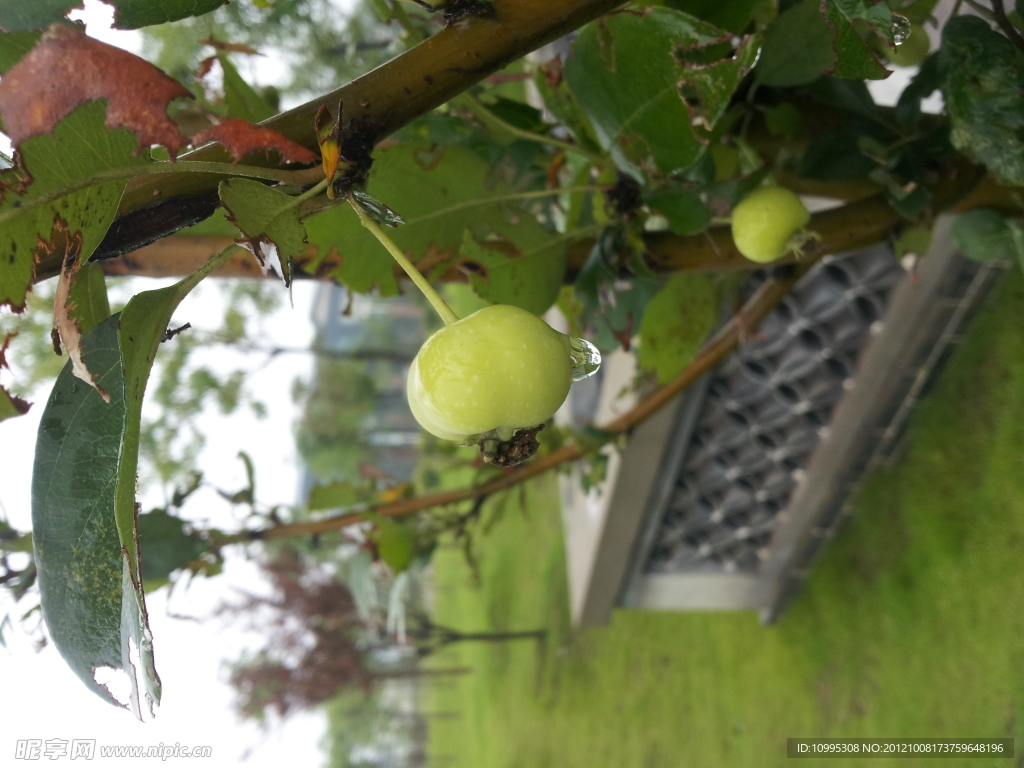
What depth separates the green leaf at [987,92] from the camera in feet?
1.15

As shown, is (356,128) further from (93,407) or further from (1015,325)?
(1015,325)

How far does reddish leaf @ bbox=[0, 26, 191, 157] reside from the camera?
7.7 inches

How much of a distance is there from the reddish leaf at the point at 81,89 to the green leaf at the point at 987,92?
0.37 metres

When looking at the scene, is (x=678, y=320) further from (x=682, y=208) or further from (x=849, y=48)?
(x=849, y=48)

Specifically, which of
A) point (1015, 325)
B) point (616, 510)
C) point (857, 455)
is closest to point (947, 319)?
point (1015, 325)

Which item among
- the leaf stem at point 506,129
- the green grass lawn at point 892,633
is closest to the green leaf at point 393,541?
the green grass lawn at point 892,633

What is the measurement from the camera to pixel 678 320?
609 mm

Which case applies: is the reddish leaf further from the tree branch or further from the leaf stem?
the tree branch

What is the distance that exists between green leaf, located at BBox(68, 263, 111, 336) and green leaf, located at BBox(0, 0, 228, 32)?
0.09 meters

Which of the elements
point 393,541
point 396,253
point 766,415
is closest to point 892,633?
point 766,415

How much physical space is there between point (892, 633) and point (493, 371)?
1.03 m

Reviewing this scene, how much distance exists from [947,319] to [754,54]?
2.30 ft

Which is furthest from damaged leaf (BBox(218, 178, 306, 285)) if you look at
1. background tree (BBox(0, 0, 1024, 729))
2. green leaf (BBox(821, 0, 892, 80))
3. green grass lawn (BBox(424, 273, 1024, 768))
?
green grass lawn (BBox(424, 273, 1024, 768))

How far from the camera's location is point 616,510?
4.27 ft
